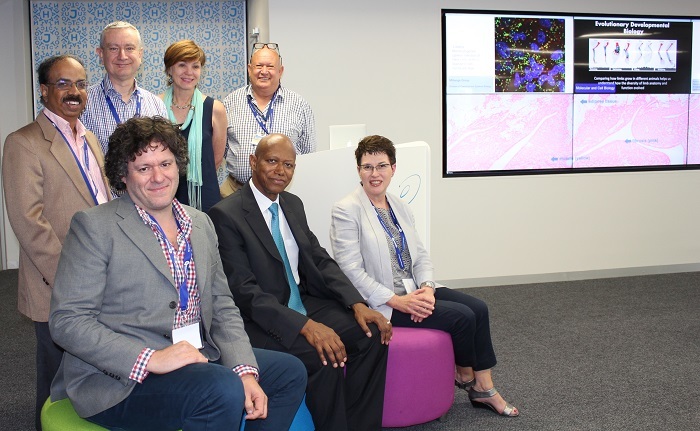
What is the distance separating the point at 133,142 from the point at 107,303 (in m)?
0.53

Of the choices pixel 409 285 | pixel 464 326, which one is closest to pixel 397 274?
pixel 409 285

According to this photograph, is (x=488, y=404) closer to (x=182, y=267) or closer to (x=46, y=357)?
(x=182, y=267)

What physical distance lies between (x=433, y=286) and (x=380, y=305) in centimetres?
33

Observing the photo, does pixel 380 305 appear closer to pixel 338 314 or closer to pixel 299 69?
pixel 338 314

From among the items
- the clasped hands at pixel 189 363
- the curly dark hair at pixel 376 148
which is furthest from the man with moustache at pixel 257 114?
the clasped hands at pixel 189 363

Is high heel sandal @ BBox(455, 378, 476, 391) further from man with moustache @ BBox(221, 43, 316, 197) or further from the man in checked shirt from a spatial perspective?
man with moustache @ BBox(221, 43, 316, 197)

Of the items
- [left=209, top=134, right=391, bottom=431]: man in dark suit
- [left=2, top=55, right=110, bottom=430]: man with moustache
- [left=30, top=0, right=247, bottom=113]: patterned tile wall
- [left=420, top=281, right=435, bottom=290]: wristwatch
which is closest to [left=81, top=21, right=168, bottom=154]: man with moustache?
[left=2, top=55, right=110, bottom=430]: man with moustache

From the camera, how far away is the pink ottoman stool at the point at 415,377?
3.28 meters

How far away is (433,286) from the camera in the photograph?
142 inches

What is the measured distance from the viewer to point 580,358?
4398 mm

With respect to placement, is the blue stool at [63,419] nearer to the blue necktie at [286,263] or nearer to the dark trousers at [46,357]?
the dark trousers at [46,357]

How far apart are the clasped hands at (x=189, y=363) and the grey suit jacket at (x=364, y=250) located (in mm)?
1138

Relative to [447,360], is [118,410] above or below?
above

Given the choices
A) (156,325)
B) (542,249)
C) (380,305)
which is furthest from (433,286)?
(542,249)
